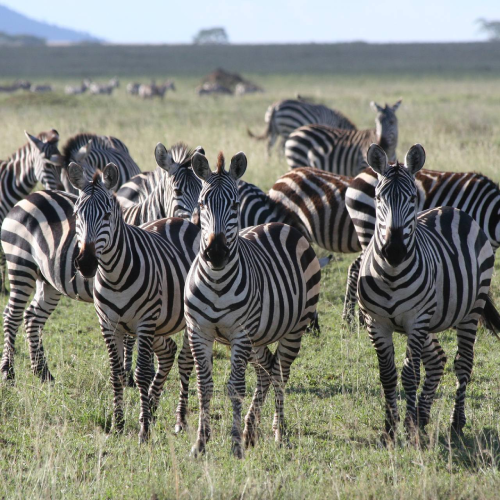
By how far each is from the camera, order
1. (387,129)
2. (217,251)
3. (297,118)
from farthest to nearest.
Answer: (297,118) < (387,129) < (217,251)

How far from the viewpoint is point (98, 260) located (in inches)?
181

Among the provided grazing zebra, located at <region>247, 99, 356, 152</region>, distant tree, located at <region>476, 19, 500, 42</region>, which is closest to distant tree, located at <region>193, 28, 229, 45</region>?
distant tree, located at <region>476, 19, 500, 42</region>

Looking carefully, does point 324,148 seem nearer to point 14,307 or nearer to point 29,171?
point 29,171

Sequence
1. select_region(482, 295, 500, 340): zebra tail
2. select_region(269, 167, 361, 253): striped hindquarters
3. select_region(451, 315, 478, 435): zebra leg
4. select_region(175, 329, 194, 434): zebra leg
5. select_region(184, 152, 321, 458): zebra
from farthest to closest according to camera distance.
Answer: select_region(269, 167, 361, 253): striped hindquarters → select_region(482, 295, 500, 340): zebra tail → select_region(451, 315, 478, 435): zebra leg → select_region(175, 329, 194, 434): zebra leg → select_region(184, 152, 321, 458): zebra

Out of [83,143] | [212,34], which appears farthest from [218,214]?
[212,34]

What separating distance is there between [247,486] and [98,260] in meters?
1.86

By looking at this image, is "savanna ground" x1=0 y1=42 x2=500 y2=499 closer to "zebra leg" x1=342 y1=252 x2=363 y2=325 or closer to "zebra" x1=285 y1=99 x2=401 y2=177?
"zebra leg" x1=342 y1=252 x2=363 y2=325

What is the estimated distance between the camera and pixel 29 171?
8.78m

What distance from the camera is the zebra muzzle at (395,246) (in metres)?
4.30

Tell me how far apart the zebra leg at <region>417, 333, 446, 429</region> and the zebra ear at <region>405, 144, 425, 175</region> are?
1.27m

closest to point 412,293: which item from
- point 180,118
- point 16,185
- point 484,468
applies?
point 484,468

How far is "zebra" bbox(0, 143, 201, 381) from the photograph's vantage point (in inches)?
227

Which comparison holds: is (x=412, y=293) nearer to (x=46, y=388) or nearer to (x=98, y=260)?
(x=98, y=260)

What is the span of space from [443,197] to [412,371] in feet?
10.1
